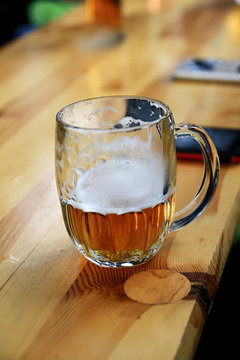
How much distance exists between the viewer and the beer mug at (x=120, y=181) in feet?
2.16

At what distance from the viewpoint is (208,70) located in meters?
1.46

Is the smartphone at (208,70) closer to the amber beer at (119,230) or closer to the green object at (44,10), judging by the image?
the amber beer at (119,230)

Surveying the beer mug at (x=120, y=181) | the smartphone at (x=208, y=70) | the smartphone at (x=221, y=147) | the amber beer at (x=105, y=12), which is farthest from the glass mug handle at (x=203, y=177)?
the amber beer at (x=105, y=12)

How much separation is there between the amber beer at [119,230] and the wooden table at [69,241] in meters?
0.02

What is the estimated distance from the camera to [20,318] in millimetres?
631

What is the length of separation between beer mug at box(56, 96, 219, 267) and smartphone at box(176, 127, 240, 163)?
0.85 ft

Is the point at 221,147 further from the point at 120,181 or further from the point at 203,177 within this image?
the point at 120,181

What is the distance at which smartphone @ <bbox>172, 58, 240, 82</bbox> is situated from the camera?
4.67 ft

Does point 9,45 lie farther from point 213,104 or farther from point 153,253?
point 153,253

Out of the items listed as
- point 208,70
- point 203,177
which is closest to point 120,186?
point 203,177

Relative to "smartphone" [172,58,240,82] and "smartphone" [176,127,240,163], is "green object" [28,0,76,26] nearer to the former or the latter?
"smartphone" [172,58,240,82]

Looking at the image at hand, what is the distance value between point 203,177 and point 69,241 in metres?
0.18

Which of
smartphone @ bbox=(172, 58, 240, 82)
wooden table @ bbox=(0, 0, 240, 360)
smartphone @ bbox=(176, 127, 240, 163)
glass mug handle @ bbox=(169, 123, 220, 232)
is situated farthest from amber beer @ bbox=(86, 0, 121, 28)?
glass mug handle @ bbox=(169, 123, 220, 232)

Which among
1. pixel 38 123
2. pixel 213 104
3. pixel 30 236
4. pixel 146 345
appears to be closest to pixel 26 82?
pixel 38 123
